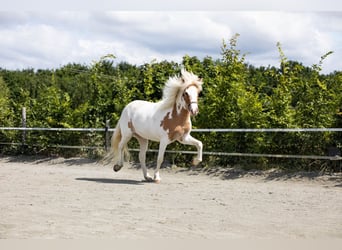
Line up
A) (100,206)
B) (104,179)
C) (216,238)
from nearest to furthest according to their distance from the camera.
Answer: (216,238), (100,206), (104,179)

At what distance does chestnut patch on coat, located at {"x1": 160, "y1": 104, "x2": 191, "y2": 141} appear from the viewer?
26.6ft

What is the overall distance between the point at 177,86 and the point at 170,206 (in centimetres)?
281

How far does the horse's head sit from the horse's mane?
0.08 meters

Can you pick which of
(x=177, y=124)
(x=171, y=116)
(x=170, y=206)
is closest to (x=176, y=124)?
(x=177, y=124)

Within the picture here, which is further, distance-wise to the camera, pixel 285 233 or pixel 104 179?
pixel 104 179

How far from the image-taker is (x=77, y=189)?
7367mm

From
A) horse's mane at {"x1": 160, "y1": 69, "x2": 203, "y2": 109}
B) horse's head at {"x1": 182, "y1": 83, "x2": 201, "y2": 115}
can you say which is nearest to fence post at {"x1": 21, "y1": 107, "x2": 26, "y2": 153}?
horse's mane at {"x1": 160, "y1": 69, "x2": 203, "y2": 109}

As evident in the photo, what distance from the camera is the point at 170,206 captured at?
231 inches

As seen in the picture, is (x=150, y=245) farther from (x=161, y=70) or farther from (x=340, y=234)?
(x=161, y=70)

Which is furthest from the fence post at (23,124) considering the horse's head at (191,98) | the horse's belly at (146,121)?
the horse's head at (191,98)

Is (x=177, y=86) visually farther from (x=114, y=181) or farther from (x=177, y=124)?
(x=114, y=181)

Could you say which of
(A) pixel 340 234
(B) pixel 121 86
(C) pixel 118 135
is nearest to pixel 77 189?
(C) pixel 118 135

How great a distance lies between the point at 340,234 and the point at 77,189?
167 inches

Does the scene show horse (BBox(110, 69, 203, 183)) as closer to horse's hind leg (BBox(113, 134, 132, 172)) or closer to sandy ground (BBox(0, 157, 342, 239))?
horse's hind leg (BBox(113, 134, 132, 172))
